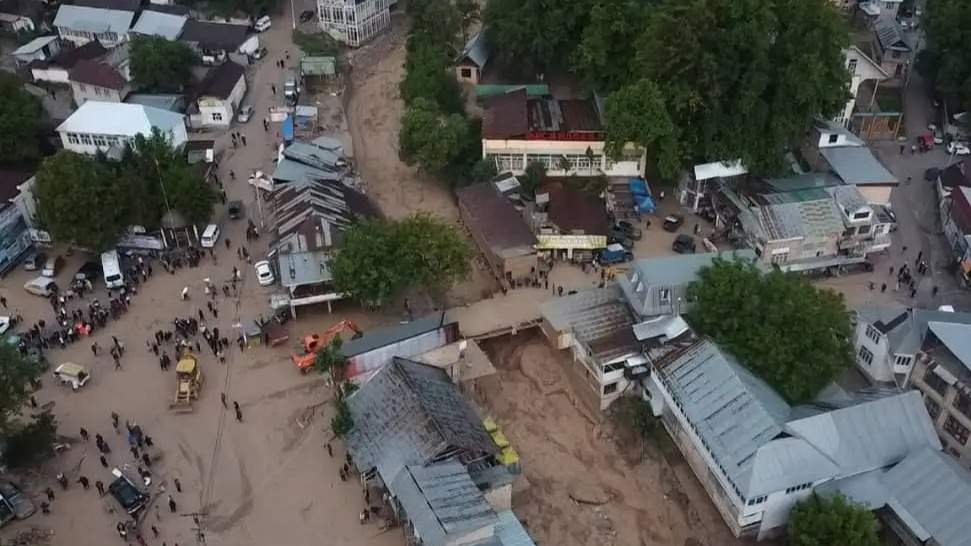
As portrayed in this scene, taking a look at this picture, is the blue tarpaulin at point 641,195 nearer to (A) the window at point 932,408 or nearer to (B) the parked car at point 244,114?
(A) the window at point 932,408

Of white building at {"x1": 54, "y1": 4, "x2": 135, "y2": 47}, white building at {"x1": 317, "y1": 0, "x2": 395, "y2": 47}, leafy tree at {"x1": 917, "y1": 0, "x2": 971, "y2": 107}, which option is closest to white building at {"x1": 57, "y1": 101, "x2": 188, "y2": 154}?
white building at {"x1": 54, "y1": 4, "x2": 135, "y2": 47}

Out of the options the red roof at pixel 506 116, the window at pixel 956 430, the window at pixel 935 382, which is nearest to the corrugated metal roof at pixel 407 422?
the window at pixel 935 382

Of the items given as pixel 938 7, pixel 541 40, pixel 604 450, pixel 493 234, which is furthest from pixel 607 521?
pixel 938 7

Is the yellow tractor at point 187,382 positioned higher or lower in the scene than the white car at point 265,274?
lower

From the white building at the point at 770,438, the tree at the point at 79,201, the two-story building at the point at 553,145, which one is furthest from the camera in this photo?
the two-story building at the point at 553,145

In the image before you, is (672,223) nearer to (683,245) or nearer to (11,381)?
(683,245)

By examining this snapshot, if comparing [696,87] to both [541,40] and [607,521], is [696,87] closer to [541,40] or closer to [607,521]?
[541,40]

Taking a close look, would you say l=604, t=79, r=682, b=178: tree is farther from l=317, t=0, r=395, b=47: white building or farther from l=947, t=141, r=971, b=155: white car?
l=317, t=0, r=395, b=47: white building
